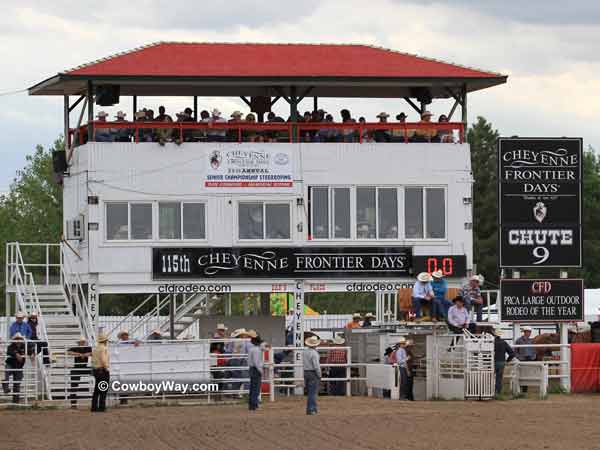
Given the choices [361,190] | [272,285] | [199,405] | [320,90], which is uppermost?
[320,90]

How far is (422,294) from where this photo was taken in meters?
36.1

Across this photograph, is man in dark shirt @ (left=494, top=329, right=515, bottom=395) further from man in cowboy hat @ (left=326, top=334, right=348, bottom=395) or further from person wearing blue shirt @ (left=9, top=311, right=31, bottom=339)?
person wearing blue shirt @ (left=9, top=311, right=31, bottom=339)

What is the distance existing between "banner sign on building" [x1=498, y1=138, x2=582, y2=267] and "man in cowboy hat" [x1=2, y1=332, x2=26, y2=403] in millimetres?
11669

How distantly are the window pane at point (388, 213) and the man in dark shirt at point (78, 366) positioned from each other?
857 cm

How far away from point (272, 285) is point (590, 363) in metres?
8.30

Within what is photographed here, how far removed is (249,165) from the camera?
130 ft

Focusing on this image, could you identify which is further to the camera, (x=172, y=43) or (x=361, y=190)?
(x=172, y=43)

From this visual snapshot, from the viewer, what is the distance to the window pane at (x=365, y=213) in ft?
131

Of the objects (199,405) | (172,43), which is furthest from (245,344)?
(172,43)

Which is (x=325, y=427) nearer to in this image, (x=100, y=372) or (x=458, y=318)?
(x=100, y=372)

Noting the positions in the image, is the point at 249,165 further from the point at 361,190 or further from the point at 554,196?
the point at 554,196

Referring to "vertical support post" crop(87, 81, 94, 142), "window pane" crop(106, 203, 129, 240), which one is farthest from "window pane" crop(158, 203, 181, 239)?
"vertical support post" crop(87, 81, 94, 142)

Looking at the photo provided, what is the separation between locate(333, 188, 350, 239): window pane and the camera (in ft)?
131

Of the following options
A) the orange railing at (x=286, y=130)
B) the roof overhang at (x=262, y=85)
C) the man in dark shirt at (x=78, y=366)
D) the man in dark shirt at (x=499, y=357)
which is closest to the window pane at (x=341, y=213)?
the orange railing at (x=286, y=130)
